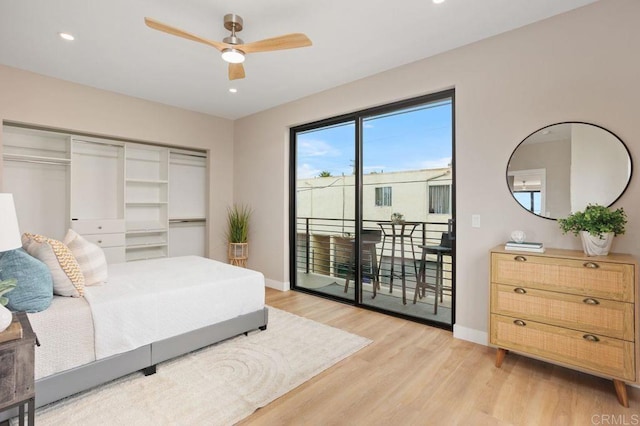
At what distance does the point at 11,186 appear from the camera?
3727 millimetres

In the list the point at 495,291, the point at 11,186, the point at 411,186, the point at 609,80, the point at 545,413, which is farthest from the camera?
the point at 11,186

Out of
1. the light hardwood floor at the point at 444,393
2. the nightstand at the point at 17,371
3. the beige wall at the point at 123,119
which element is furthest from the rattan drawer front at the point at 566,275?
the beige wall at the point at 123,119

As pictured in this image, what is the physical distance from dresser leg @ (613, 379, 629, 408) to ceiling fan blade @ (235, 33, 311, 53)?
10.4 feet

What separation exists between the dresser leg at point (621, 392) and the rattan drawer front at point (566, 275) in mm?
556

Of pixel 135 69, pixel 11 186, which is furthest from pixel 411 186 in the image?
pixel 11 186

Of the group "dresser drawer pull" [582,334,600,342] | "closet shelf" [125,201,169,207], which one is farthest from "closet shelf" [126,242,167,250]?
"dresser drawer pull" [582,334,600,342]

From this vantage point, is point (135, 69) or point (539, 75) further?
point (135, 69)

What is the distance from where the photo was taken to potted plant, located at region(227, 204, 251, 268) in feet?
16.4

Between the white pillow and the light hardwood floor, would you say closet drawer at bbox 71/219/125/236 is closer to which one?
the white pillow

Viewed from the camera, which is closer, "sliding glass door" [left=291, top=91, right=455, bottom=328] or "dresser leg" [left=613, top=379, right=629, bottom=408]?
"dresser leg" [left=613, top=379, right=629, bottom=408]

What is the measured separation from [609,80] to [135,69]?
4.54 m

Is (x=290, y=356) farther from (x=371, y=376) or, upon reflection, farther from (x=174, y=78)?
(x=174, y=78)

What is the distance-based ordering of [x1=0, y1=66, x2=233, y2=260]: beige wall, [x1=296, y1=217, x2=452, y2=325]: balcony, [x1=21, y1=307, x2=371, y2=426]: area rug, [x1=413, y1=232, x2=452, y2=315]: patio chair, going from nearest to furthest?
[x1=21, y1=307, x2=371, y2=426]: area rug, [x1=413, y1=232, x2=452, y2=315]: patio chair, [x1=296, y1=217, x2=452, y2=325]: balcony, [x1=0, y1=66, x2=233, y2=260]: beige wall

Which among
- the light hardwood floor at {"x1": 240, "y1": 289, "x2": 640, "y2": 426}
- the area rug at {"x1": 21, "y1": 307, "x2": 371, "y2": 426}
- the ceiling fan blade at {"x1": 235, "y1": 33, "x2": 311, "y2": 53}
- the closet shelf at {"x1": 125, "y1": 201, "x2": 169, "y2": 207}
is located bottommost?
the light hardwood floor at {"x1": 240, "y1": 289, "x2": 640, "y2": 426}
